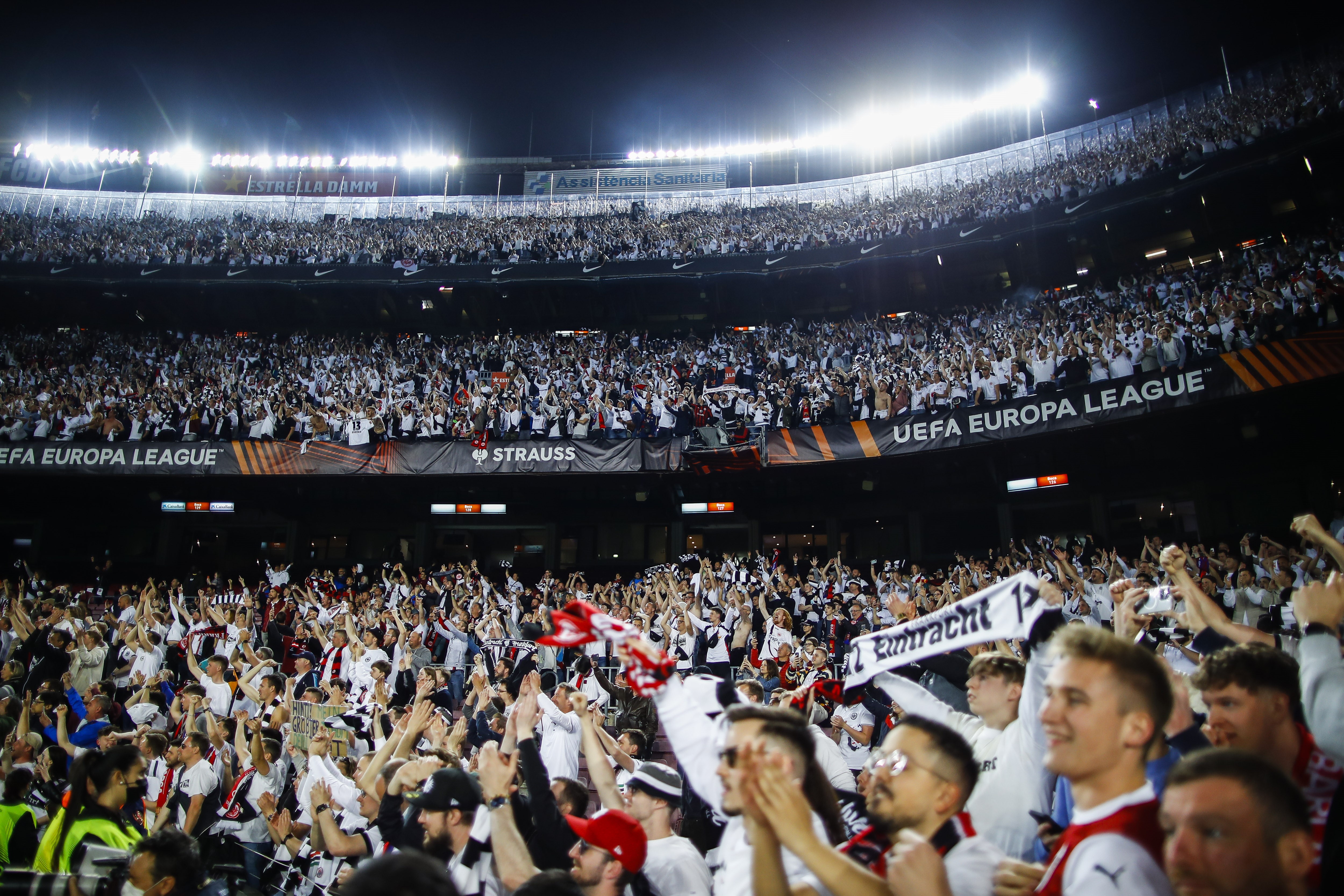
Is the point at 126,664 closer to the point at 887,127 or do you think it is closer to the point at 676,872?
the point at 676,872

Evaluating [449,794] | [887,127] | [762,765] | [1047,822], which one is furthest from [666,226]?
[762,765]

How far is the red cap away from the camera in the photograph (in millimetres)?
2988

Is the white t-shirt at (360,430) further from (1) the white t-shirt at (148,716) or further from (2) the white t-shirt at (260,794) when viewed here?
(2) the white t-shirt at (260,794)

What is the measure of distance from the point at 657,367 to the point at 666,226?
888 centimetres

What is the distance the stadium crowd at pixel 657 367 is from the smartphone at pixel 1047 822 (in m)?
14.5

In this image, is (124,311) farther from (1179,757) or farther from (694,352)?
(1179,757)

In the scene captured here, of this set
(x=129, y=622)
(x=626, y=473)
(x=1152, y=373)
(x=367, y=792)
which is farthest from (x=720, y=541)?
(x=367, y=792)

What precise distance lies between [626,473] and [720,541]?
20.2ft

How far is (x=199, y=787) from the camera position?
6.22m

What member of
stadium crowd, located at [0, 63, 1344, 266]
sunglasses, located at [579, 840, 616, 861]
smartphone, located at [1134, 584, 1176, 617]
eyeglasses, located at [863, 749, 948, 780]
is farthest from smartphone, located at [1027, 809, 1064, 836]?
stadium crowd, located at [0, 63, 1344, 266]

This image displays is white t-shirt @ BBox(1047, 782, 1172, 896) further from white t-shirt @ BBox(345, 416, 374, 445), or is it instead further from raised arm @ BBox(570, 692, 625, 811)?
white t-shirt @ BBox(345, 416, 374, 445)

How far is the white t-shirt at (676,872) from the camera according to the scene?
3.52m

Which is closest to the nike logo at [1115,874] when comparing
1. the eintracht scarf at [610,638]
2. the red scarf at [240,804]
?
the eintracht scarf at [610,638]

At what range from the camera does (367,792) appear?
15.1ft
